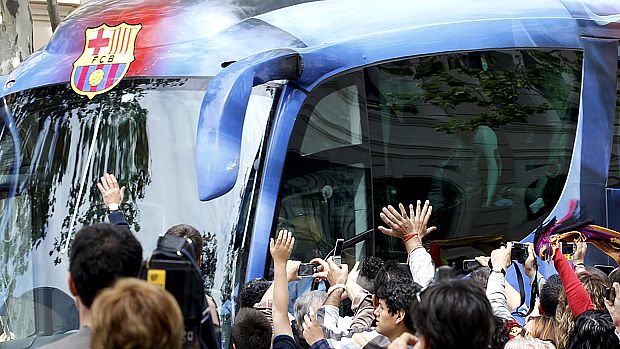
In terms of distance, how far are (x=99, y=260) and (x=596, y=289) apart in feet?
10.1

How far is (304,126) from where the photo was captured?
728cm

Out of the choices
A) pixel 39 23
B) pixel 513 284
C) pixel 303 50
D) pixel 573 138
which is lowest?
pixel 513 284

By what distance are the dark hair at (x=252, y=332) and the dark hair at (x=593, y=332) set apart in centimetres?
140

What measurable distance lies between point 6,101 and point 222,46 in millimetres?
1611

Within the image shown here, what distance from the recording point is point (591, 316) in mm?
4965

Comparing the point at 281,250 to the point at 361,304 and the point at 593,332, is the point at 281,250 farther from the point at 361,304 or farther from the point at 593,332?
the point at 593,332

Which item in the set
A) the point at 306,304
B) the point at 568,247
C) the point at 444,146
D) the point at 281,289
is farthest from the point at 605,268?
the point at 281,289

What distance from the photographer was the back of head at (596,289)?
571 centimetres

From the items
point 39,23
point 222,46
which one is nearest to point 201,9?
point 222,46

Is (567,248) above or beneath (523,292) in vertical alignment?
above

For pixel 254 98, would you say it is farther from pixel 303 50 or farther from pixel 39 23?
pixel 39 23

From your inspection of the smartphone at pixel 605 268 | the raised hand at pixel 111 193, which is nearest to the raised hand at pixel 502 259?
the smartphone at pixel 605 268

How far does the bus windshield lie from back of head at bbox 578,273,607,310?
222cm

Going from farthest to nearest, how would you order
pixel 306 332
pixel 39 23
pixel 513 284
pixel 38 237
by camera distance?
pixel 39 23 → pixel 513 284 → pixel 38 237 → pixel 306 332
